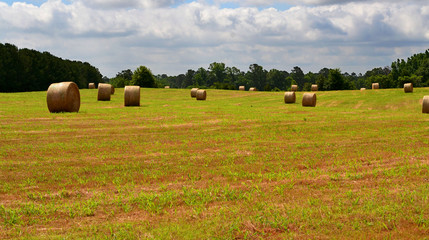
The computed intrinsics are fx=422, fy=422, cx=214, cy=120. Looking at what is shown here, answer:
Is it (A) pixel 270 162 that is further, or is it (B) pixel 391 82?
(B) pixel 391 82

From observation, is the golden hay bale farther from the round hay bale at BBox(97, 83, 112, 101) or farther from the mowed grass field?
the mowed grass field

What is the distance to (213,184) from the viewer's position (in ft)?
33.8

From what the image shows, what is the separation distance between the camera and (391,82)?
13162 cm

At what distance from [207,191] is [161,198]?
1.10m

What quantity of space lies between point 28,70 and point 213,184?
3577 inches

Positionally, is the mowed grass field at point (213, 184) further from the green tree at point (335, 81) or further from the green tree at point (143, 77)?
the green tree at point (143, 77)

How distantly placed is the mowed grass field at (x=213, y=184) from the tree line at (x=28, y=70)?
74604 millimetres

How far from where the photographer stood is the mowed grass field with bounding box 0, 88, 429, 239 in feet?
24.4

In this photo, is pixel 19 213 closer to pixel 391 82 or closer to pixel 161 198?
pixel 161 198

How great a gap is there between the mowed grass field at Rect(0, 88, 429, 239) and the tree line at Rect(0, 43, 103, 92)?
74604 mm

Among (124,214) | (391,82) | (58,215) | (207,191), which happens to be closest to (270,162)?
(207,191)

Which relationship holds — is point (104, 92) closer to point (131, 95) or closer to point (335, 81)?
point (131, 95)

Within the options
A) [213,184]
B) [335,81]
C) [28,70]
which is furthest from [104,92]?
[335,81]

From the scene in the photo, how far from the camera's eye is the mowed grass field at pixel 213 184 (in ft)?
24.4
